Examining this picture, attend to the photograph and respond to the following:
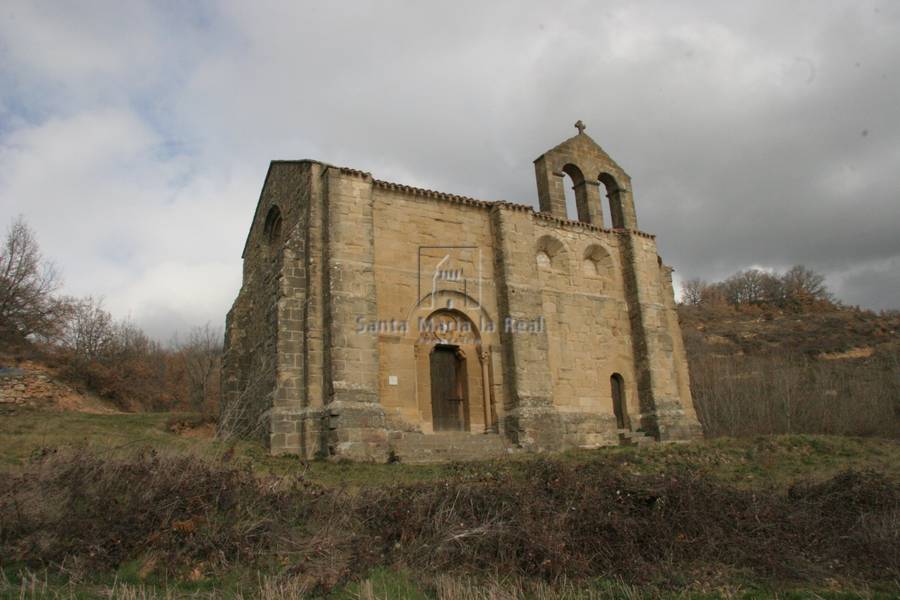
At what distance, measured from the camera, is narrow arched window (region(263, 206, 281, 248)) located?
17484 mm

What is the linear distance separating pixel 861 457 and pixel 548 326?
7663mm

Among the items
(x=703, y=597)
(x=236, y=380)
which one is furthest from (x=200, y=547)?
(x=236, y=380)

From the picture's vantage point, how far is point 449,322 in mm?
15609

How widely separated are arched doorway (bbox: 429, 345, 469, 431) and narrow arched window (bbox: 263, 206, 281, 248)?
232 inches

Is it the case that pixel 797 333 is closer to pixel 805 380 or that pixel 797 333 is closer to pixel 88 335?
pixel 805 380

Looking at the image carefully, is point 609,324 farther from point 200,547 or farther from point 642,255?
point 200,547

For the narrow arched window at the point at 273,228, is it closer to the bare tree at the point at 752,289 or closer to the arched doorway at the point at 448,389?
the arched doorway at the point at 448,389

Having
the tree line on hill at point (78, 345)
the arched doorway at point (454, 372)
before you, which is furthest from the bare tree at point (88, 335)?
the arched doorway at point (454, 372)

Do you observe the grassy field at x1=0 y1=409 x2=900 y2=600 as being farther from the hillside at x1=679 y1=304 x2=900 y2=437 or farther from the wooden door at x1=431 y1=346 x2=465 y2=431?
the hillside at x1=679 y1=304 x2=900 y2=437

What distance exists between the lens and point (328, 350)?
13.2 m

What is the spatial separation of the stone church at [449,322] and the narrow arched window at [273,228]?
0.06 meters

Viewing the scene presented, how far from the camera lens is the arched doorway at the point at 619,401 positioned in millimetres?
17688

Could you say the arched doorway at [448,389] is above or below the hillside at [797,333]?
below

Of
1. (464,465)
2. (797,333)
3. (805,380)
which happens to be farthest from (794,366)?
(464,465)
